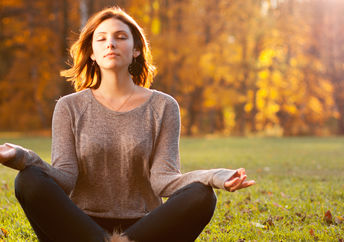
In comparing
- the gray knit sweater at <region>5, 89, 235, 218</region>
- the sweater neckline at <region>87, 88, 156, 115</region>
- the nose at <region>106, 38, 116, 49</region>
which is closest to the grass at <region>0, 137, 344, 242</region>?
the gray knit sweater at <region>5, 89, 235, 218</region>

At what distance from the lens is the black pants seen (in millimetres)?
2879

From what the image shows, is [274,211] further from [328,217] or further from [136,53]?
[136,53]

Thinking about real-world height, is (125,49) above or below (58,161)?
A: above

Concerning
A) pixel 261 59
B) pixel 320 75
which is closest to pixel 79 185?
pixel 261 59

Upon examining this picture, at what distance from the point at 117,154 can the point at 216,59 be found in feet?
74.4

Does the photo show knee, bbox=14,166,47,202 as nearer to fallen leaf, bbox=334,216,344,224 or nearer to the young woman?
the young woman

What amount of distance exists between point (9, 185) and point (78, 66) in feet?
12.6

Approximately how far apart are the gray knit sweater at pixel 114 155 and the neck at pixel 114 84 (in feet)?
0.51

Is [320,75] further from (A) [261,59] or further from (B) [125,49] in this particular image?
(B) [125,49]

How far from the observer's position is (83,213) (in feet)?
9.61

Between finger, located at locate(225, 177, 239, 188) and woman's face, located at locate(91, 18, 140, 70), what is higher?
woman's face, located at locate(91, 18, 140, 70)

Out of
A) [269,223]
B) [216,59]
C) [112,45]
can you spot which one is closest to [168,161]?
[112,45]

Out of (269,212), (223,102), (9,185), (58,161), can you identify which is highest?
(58,161)

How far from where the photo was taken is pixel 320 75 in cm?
3250
